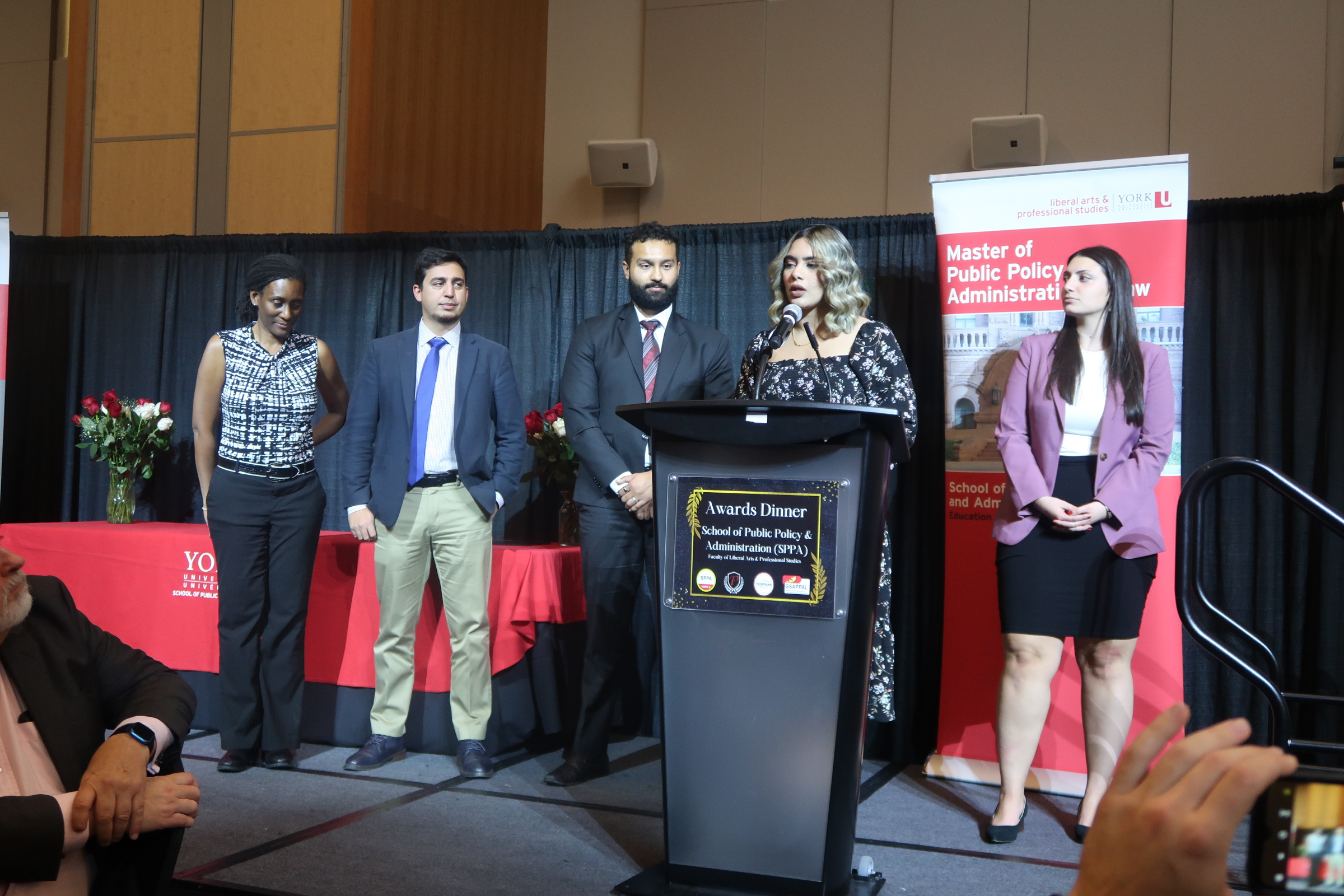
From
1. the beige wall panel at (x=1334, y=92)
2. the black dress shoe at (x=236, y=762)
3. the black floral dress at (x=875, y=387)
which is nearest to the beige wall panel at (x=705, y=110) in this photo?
the beige wall panel at (x=1334, y=92)

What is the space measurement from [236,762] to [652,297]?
201cm

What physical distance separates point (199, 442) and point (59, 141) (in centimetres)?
477

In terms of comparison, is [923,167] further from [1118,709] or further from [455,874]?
[455,874]

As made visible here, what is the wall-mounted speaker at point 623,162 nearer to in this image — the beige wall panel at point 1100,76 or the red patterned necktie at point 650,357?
the beige wall panel at point 1100,76

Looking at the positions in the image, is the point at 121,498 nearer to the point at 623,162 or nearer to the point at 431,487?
the point at 431,487

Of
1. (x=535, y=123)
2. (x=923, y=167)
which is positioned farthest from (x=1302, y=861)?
(x=535, y=123)

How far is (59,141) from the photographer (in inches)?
289

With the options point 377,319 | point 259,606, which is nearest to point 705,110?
point 377,319

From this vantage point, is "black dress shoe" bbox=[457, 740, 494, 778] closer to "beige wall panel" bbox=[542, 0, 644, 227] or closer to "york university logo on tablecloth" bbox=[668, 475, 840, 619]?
"york university logo on tablecloth" bbox=[668, 475, 840, 619]

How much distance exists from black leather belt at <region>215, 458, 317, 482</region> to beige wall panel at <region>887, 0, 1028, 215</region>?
3.91 metres

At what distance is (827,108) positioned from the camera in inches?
264

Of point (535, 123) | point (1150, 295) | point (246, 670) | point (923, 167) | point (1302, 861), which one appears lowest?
point (246, 670)

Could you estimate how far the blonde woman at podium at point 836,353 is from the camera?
305 cm

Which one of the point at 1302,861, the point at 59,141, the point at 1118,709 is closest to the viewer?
the point at 1302,861
